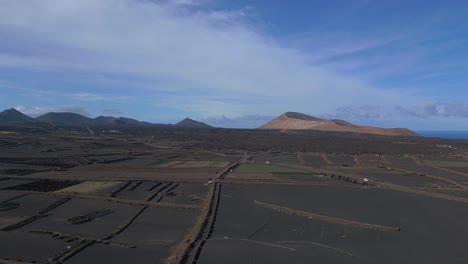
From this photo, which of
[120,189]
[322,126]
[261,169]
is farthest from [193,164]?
[322,126]

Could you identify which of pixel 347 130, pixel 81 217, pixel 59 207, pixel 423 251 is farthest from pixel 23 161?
pixel 347 130

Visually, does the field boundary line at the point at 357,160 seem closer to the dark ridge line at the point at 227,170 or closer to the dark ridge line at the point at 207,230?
the dark ridge line at the point at 227,170

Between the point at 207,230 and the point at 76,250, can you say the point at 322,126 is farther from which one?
the point at 76,250

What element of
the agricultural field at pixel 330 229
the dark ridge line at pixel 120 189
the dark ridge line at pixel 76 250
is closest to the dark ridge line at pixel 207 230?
the agricultural field at pixel 330 229

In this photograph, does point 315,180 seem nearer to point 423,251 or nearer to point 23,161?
point 423,251

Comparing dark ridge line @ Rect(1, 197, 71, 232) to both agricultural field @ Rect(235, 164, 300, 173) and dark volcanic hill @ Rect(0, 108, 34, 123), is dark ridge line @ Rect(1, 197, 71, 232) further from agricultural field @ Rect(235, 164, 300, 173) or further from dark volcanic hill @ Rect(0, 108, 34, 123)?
dark volcanic hill @ Rect(0, 108, 34, 123)

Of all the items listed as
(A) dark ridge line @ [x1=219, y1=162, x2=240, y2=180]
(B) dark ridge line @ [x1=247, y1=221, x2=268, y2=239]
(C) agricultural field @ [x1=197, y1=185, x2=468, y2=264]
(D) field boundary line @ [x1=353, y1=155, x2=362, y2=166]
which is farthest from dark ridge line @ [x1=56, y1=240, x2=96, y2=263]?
(D) field boundary line @ [x1=353, y1=155, x2=362, y2=166]
